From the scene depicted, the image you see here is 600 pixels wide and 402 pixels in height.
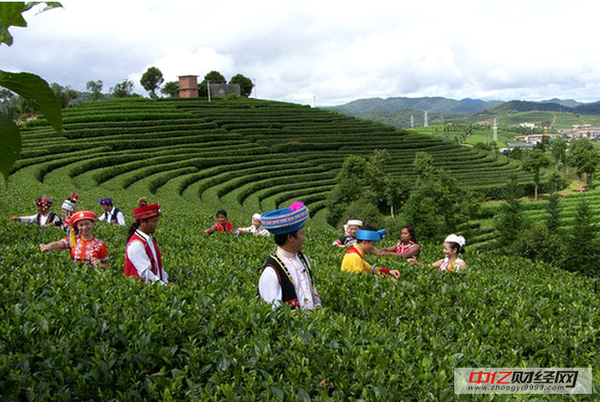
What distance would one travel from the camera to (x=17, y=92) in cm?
96

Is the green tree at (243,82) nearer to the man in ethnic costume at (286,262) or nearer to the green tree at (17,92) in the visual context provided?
the man in ethnic costume at (286,262)

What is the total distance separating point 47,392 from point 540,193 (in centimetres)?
5535

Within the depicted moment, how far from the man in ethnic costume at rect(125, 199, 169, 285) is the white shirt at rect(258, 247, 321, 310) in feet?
4.37

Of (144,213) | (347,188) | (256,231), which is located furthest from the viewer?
(347,188)

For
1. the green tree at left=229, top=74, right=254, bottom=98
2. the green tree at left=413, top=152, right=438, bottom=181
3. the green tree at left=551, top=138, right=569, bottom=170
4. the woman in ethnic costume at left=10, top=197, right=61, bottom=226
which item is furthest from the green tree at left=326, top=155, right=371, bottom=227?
the green tree at left=229, top=74, right=254, bottom=98

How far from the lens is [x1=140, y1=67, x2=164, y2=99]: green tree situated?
88.1 m

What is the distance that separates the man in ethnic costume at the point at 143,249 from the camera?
4.56 m

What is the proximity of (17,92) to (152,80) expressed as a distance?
94836 millimetres

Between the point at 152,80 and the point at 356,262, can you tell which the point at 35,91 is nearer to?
the point at 356,262

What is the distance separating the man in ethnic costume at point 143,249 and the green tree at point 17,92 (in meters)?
3.55

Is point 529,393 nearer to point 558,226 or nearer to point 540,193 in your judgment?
point 558,226

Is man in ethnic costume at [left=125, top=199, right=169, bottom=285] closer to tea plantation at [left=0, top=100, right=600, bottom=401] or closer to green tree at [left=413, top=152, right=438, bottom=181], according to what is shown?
tea plantation at [left=0, top=100, right=600, bottom=401]

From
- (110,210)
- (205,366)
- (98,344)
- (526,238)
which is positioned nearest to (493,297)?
(205,366)

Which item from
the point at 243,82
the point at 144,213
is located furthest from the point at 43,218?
the point at 243,82
